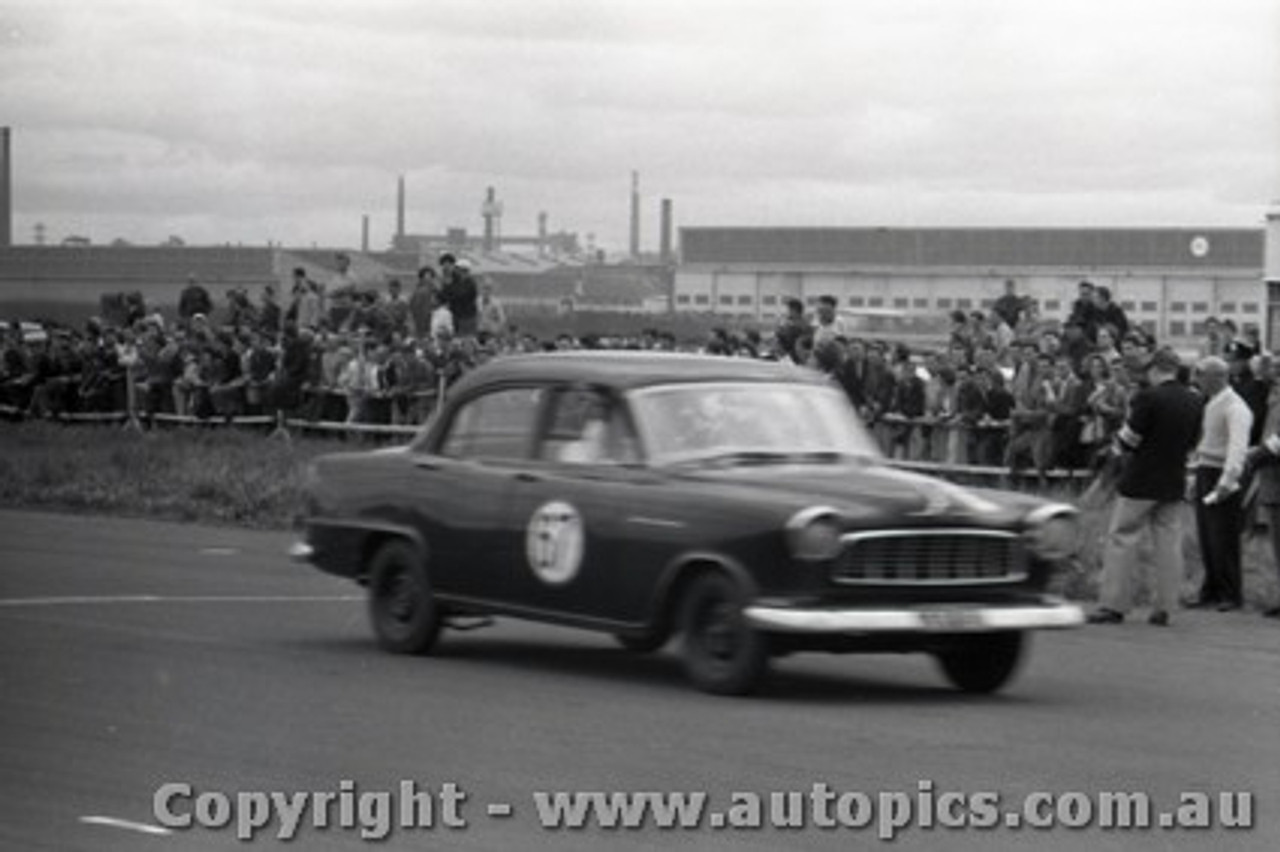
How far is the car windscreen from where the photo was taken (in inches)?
557

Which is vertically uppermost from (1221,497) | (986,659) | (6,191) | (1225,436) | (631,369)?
(6,191)

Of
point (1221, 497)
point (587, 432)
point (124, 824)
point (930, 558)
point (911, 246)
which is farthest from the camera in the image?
point (911, 246)

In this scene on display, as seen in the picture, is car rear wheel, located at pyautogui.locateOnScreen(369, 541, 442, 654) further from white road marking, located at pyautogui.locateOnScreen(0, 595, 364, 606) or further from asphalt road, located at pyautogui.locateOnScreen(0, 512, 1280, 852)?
white road marking, located at pyautogui.locateOnScreen(0, 595, 364, 606)

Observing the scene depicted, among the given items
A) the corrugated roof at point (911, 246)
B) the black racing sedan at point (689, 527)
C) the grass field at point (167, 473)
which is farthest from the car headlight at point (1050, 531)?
the corrugated roof at point (911, 246)

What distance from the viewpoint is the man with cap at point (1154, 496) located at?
60.3 feet

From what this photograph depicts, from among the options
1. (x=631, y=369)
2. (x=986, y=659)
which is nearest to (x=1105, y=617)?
(x=986, y=659)

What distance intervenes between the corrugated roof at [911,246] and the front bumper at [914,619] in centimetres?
4901

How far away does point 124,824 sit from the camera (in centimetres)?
970

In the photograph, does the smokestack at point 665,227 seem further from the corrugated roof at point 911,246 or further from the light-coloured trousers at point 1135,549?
the light-coloured trousers at point 1135,549

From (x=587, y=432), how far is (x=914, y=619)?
2.23 meters

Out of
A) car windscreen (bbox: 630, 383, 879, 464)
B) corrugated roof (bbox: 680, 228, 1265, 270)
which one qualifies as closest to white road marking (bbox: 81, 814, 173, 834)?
car windscreen (bbox: 630, 383, 879, 464)

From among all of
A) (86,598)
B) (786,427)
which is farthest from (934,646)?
(86,598)

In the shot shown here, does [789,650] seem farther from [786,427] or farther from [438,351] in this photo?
[438,351]

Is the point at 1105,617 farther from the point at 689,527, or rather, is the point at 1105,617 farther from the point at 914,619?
the point at 689,527
